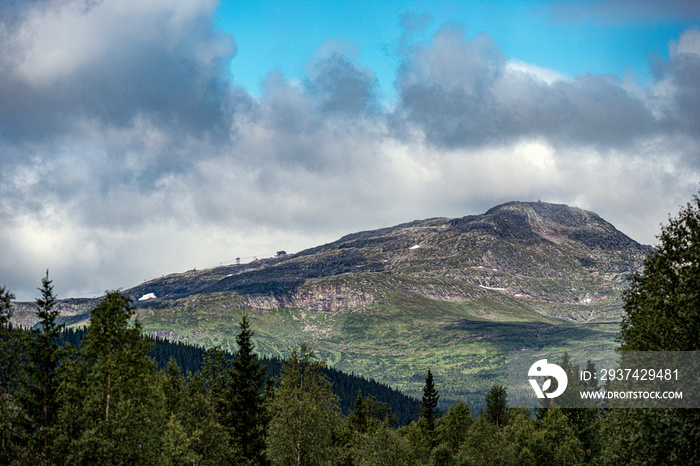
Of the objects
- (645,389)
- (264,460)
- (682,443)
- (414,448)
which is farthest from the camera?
(414,448)

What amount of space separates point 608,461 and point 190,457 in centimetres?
3746

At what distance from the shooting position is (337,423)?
74.6 m

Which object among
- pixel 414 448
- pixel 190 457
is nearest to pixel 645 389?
pixel 190 457

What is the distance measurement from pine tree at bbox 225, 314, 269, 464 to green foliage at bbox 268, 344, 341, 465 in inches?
85.7

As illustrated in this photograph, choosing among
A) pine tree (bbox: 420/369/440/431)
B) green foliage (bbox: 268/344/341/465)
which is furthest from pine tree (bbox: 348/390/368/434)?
green foliage (bbox: 268/344/341/465)

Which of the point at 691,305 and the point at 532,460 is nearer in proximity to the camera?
the point at 691,305

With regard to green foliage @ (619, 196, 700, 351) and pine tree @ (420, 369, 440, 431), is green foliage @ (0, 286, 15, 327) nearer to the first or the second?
green foliage @ (619, 196, 700, 351)

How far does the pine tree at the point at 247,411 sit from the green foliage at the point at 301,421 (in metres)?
2.18

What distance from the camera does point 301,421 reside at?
70688mm

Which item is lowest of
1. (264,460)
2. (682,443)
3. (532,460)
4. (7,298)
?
(532,460)

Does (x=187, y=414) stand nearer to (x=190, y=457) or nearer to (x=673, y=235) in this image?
(x=190, y=457)

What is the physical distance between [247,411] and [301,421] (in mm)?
6950

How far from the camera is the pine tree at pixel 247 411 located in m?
71.2

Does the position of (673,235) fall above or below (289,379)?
above
